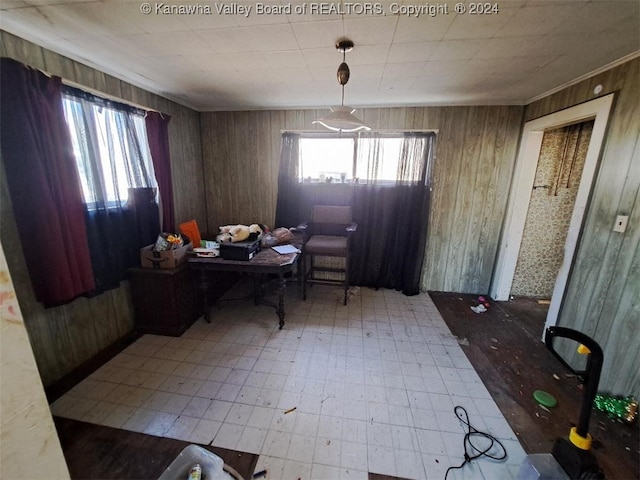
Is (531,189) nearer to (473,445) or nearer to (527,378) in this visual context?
(527,378)

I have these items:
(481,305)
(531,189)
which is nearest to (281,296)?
(481,305)

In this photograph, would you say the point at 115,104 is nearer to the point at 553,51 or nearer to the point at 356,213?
the point at 356,213

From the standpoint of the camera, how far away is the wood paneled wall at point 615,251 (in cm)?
170

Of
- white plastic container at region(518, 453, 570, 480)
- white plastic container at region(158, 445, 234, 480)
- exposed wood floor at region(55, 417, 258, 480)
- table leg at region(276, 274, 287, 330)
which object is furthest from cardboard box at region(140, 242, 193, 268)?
white plastic container at region(518, 453, 570, 480)

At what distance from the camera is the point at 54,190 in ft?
5.67

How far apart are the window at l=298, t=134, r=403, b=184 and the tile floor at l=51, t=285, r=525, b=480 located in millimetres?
1772

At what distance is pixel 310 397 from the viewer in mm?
1822

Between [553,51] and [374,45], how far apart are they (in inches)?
46.2

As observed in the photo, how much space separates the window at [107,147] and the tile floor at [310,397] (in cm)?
134

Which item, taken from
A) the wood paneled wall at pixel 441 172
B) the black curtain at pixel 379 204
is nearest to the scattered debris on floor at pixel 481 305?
the wood paneled wall at pixel 441 172

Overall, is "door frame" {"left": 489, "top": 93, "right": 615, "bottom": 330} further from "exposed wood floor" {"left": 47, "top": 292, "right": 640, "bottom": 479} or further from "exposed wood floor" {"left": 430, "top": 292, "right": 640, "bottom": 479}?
"exposed wood floor" {"left": 47, "top": 292, "right": 640, "bottom": 479}

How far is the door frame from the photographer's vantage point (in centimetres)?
201

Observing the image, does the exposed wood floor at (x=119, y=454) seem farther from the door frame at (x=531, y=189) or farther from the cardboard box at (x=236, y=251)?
the door frame at (x=531, y=189)

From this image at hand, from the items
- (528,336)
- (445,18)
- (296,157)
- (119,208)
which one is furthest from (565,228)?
(119,208)
